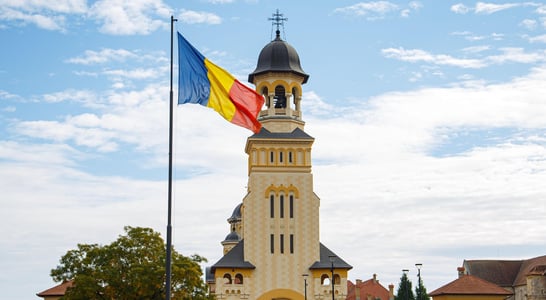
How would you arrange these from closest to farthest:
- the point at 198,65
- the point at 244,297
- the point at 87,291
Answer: the point at 198,65
the point at 87,291
the point at 244,297

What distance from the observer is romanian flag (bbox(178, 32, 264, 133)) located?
29.7 metres

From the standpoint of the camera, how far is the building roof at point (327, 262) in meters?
73.3

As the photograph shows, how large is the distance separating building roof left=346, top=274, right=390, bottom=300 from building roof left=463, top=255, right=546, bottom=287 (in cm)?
1274

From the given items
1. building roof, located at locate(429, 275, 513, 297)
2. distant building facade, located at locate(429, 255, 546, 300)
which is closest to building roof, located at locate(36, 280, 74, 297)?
building roof, located at locate(429, 275, 513, 297)

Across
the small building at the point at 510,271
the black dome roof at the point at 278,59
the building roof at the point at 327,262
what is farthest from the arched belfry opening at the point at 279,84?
the small building at the point at 510,271

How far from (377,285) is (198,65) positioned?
96.8 m

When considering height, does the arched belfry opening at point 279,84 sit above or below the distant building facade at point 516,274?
above

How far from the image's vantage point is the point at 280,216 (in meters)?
74.9

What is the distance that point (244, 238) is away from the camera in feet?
243

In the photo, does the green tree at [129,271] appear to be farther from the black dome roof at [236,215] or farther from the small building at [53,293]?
the black dome roof at [236,215]

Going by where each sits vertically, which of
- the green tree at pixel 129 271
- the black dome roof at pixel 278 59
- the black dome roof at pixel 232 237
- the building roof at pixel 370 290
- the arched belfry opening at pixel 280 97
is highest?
the black dome roof at pixel 278 59

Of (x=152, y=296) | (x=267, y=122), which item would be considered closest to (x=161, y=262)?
(x=152, y=296)

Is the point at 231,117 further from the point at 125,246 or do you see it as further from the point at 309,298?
the point at 309,298

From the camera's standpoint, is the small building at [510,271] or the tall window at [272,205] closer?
the tall window at [272,205]
